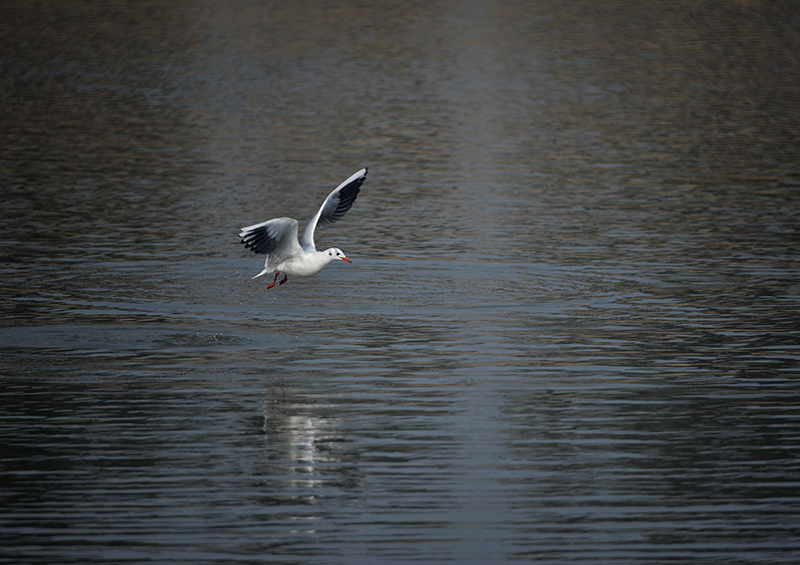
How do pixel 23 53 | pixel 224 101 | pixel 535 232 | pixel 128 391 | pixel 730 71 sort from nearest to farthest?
1. pixel 128 391
2. pixel 535 232
3. pixel 224 101
4. pixel 730 71
5. pixel 23 53

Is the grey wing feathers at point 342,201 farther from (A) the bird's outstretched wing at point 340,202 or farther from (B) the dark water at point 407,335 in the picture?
(B) the dark water at point 407,335

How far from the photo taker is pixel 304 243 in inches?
685

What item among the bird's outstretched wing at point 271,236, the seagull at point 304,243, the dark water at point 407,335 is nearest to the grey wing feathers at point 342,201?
the seagull at point 304,243

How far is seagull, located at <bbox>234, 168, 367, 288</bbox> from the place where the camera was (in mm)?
16516

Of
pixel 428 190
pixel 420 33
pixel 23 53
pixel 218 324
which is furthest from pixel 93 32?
pixel 218 324

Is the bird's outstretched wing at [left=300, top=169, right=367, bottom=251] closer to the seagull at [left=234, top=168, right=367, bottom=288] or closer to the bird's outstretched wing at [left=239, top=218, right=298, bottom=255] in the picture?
the seagull at [left=234, top=168, right=367, bottom=288]

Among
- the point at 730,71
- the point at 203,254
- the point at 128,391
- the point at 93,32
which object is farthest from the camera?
the point at 93,32

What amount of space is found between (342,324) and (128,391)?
12.0 ft

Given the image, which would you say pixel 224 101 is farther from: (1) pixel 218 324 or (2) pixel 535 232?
(1) pixel 218 324

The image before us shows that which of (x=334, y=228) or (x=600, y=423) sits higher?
(x=600, y=423)

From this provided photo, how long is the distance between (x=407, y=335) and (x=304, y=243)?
2.19 metres

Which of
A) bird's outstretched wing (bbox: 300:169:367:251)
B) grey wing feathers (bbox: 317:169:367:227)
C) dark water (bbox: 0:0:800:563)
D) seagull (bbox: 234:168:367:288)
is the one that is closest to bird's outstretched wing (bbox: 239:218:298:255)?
seagull (bbox: 234:168:367:288)

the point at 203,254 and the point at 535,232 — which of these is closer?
the point at 203,254

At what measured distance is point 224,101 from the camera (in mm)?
41656
